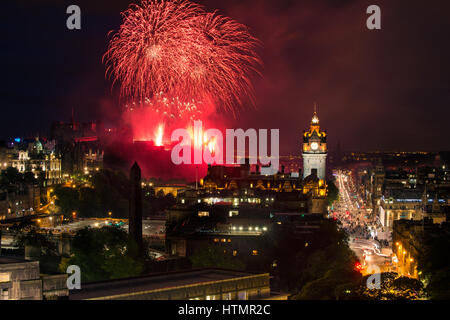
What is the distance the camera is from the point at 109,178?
107m

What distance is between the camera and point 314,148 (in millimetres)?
125312

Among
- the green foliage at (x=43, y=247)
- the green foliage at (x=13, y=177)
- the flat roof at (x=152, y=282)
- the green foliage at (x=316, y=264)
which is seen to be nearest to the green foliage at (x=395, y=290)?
the green foliage at (x=316, y=264)

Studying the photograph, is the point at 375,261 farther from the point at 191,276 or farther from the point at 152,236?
the point at 191,276

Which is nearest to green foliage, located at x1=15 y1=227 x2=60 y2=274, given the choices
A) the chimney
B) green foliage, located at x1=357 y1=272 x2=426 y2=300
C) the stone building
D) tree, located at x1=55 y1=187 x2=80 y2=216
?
the chimney

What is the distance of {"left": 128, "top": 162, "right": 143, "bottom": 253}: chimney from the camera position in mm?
64812

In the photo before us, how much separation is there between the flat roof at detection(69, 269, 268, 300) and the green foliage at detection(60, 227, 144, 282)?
7915 millimetres

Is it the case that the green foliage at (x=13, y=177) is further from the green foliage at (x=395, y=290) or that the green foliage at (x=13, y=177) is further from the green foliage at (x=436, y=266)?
the green foliage at (x=395, y=290)

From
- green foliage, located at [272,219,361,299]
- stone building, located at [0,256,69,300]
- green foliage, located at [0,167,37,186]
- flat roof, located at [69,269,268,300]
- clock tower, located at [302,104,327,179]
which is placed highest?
clock tower, located at [302,104,327,179]

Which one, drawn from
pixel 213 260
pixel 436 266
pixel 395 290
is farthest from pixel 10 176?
pixel 395 290

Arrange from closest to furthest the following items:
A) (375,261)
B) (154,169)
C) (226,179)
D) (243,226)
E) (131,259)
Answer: (131,259), (375,261), (243,226), (226,179), (154,169)

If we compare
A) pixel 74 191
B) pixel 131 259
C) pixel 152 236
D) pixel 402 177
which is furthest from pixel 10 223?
pixel 402 177

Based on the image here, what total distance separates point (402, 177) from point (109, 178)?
180 feet

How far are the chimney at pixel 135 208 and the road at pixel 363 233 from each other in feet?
63.0

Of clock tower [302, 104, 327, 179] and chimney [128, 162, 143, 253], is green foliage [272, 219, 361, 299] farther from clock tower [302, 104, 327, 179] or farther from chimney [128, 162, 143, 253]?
clock tower [302, 104, 327, 179]
